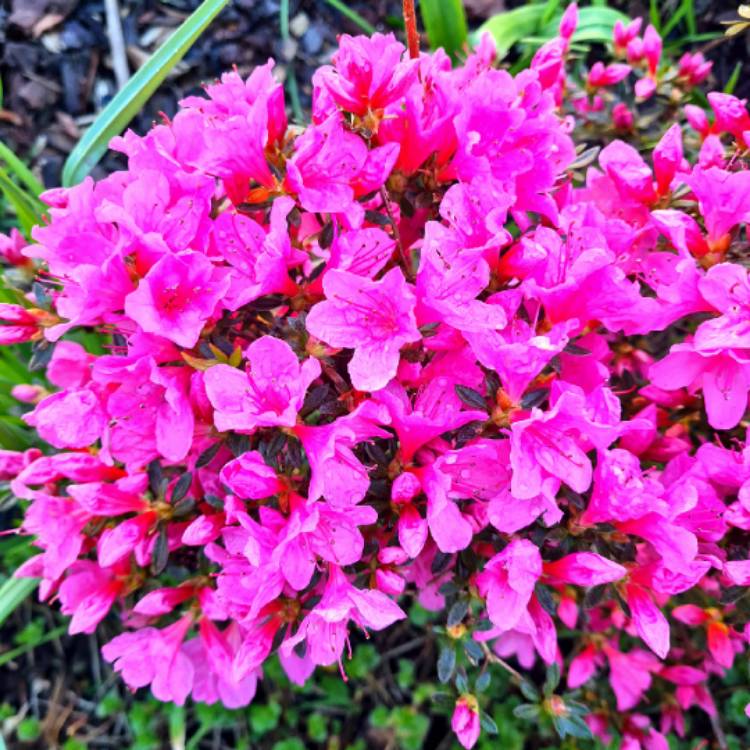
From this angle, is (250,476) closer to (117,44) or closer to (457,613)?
(457,613)

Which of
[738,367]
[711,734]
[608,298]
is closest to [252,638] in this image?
[608,298]

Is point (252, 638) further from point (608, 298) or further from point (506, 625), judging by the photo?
point (608, 298)

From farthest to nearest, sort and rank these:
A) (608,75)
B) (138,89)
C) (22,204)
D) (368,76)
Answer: (608,75) < (22,204) < (138,89) < (368,76)

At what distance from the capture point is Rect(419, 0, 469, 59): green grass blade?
2.18m

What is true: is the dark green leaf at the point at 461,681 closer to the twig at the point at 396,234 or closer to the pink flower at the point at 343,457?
the pink flower at the point at 343,457

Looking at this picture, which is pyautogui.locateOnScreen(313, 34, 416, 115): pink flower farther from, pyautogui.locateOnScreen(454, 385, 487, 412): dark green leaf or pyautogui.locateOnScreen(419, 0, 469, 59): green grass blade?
pyautogui.locateOnScreen(419, 0, 469, 59): green grass blade

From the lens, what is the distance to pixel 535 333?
4.48 feet

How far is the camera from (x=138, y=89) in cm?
171

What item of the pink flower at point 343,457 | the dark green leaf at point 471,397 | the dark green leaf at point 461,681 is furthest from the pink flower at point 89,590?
the dark green leaf at point 471,397

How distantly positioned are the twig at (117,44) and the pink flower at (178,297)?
1559 millimetres

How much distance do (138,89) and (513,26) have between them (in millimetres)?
1167

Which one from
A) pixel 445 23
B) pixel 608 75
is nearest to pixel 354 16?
pixel 445 23

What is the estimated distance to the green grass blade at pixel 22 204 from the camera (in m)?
1.81

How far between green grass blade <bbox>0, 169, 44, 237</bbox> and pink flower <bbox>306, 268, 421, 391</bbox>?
0.98m
